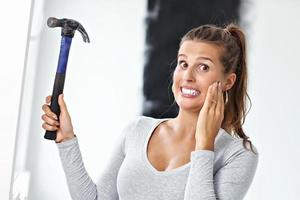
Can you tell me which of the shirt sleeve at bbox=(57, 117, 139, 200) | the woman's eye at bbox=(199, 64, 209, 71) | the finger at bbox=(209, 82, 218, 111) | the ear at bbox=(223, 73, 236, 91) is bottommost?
the shirt sleeve at bbox=(57, 117, 139, 200)

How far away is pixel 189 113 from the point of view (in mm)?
864

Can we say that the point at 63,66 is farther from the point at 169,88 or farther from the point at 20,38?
the point at 169,88

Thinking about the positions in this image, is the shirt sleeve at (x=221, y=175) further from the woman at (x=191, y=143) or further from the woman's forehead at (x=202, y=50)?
the woman's forehead at (x=202, y=50)

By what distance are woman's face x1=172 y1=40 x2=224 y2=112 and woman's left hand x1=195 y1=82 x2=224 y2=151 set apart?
0.06 m

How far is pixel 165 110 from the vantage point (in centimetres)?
126

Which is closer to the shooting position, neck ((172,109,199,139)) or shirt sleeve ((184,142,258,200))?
shirt sleeve ((184,142,258,200))

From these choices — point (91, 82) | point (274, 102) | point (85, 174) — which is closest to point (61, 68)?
point (85, 174)

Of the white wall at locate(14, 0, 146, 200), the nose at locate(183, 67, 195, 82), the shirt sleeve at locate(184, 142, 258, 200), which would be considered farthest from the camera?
the white wall at locate(14, 0, 146, 200)

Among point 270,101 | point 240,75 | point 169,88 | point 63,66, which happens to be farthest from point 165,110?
point 63,66

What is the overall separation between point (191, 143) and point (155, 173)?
94mm

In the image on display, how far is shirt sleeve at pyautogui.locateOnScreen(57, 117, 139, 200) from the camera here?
809 millimetres

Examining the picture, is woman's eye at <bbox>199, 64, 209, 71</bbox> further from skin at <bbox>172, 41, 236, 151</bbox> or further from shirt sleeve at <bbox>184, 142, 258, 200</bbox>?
shirt sleeve at <bbox>184, 142, 258, 200</bbox>

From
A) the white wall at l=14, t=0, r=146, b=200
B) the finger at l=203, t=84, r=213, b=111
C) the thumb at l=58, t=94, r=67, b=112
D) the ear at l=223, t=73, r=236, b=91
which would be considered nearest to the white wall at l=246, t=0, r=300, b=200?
the white wall at l=14, t=0, r=146, b=200

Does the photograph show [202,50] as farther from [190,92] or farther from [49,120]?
[49,120]
